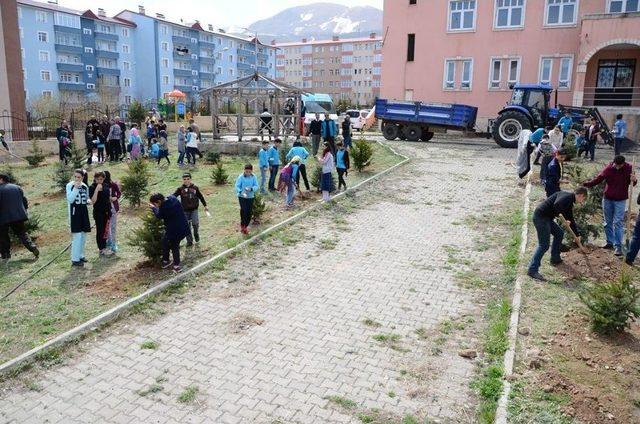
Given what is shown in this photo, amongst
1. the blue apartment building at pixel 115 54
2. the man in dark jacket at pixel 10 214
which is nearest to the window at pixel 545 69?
the man in dark jacket at pixel 10 214

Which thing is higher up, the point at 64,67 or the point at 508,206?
the point at 64,67

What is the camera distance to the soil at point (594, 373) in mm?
4445

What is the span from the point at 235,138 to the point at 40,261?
15.6 metres

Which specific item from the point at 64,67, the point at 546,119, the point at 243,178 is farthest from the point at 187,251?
the point at 64,67

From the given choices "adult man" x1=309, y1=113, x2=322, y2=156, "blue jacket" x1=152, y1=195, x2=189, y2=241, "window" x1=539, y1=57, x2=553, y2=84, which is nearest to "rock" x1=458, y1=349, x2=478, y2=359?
"blue jacket" x1=152, y1=195, x2=189, y2=241

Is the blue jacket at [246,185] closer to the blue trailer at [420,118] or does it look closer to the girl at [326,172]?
the girl at [326,172]

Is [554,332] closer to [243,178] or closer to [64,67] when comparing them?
[243,178]

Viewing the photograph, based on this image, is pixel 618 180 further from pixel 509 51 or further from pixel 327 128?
pixel 509 51

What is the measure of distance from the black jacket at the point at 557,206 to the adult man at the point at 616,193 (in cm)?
148

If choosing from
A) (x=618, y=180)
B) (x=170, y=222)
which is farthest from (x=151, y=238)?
(x=618, y=180)

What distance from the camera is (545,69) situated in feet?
A: 96.7

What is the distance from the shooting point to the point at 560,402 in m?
4.56

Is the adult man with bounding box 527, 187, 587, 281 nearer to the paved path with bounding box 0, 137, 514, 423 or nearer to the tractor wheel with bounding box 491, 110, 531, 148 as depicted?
the paved path with bounding box 0, 137, 514, 423

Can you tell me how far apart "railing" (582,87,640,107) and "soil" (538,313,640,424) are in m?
26.2
